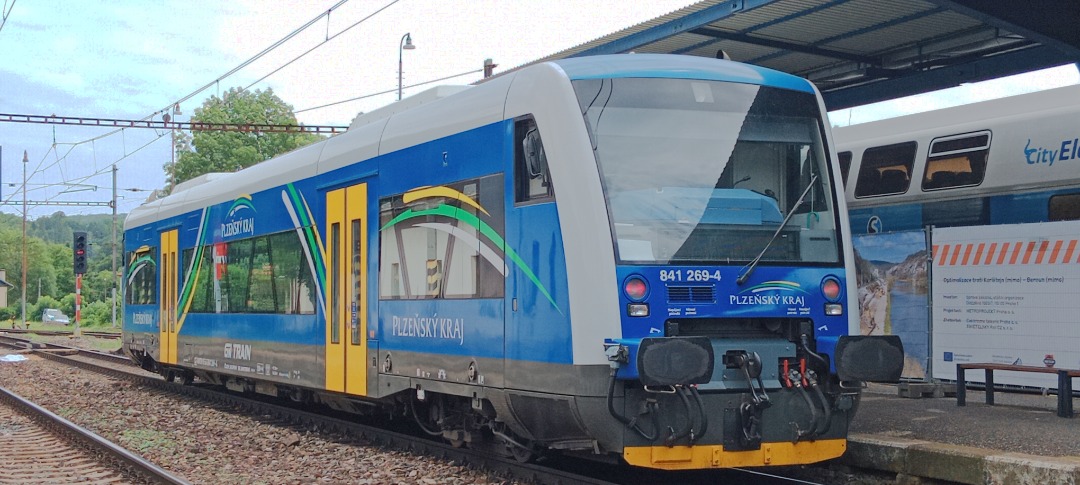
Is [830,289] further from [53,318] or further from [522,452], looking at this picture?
[53,318]

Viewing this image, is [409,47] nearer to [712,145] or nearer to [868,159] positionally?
[868,159]

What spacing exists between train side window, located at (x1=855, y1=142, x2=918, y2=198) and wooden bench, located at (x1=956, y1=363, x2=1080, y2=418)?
11.9 feet

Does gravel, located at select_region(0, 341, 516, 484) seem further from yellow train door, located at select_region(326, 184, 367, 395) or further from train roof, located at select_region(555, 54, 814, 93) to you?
train roof, located at select_region(555, 54, 814, 93)

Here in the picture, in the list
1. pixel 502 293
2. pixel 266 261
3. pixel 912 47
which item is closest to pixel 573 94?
pixel 502 293

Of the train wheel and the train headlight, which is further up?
the train headlight

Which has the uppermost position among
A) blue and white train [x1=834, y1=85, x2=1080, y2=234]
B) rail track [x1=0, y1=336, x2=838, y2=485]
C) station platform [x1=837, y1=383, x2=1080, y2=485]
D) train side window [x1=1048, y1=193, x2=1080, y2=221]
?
blue and white train [x1=834, y1=85, x2=1080, y2=234]

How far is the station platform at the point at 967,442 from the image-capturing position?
25.5 ft

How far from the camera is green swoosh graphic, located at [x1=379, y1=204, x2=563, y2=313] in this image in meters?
8.30

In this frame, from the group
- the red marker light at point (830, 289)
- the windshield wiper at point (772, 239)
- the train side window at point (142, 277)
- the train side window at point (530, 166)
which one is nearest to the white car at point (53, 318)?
the train side window at point (142, 277)

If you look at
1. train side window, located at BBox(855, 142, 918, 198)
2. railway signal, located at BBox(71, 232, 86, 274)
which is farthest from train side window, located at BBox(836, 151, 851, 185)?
railway signal, located at BBox(71, 232, 86, 274)

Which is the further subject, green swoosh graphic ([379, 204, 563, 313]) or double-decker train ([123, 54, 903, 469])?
green swoosh graphic ([379, 204, 563, 313])

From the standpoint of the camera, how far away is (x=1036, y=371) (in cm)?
1100

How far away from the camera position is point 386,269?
1069 cm

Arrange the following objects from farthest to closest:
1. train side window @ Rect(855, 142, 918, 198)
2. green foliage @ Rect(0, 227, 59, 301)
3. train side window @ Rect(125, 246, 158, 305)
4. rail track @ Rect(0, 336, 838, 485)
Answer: green foliage @ Rect(0, 227, 59, 301)
train side window @ Rect(125, 246, 158, 305)
train side window @ Rect(855, 142, 918, 198)
rail track @ Rect(0, 336, 838, 485)
